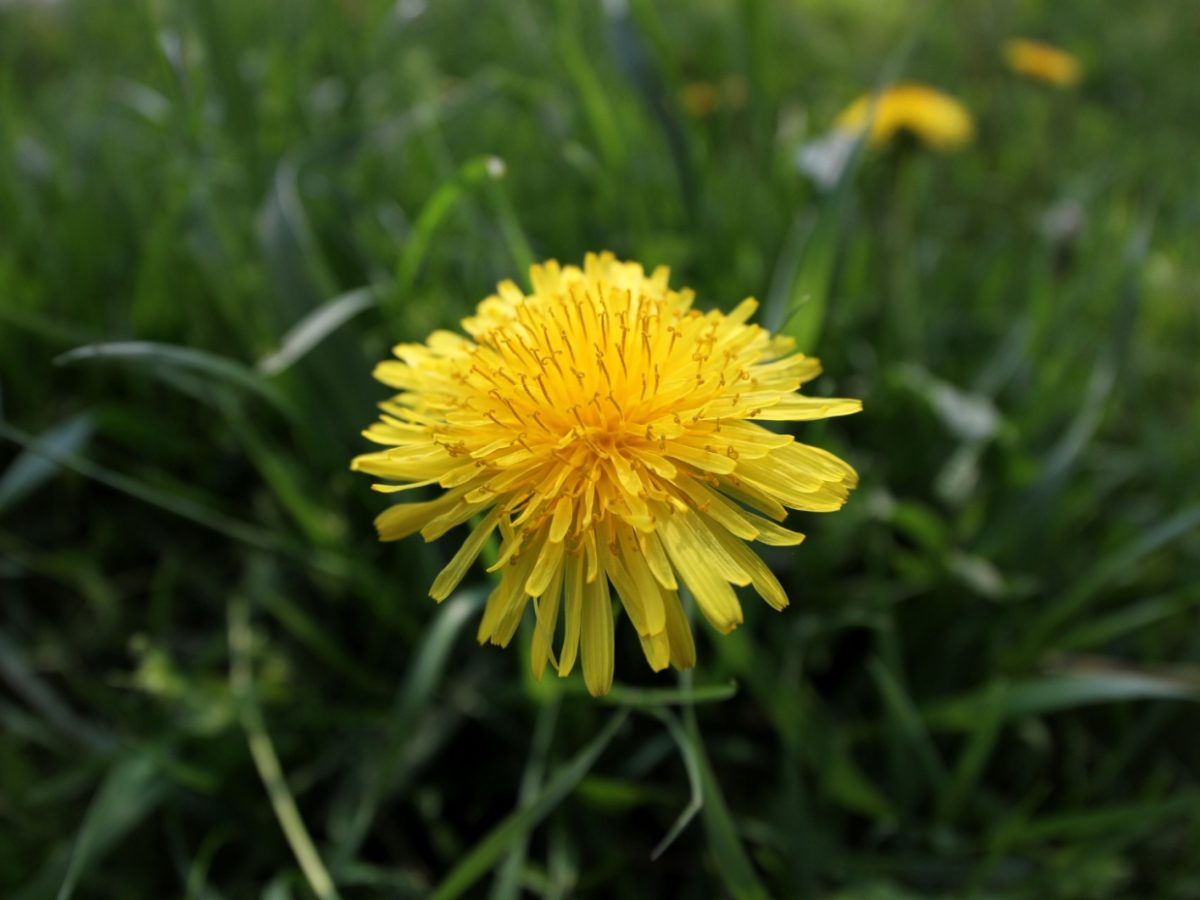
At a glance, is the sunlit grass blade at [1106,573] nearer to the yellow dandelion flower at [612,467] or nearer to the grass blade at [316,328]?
the yellow dandelion flower at [612,467]

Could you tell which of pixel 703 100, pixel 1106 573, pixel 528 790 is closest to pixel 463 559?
pixel 528 790

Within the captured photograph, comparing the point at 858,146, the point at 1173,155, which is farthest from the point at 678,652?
the point at 1173,155

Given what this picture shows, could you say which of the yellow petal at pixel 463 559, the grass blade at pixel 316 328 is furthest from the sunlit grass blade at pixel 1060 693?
the grass blade at pixel 316 328

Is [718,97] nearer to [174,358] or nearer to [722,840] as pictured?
[174,358]

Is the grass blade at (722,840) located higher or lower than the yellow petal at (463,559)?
lower

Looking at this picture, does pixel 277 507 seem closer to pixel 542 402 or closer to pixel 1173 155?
pixel 542 402

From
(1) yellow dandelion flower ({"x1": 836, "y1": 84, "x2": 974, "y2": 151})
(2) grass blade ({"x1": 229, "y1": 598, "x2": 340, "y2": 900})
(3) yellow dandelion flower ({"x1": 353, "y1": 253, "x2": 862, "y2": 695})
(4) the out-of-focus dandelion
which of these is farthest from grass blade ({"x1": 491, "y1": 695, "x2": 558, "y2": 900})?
(4) the out-of-focus dandelion
